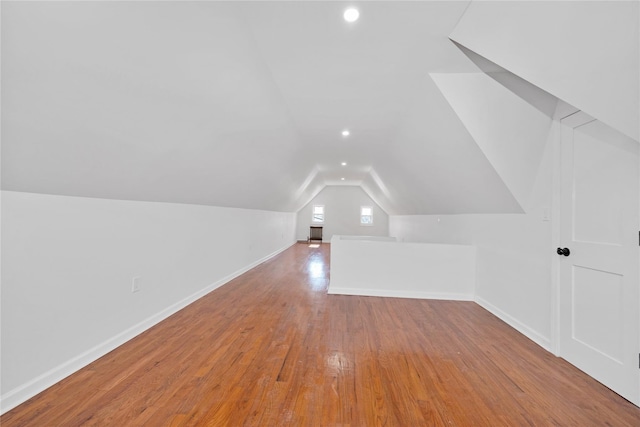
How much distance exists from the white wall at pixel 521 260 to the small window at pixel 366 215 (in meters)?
6.56

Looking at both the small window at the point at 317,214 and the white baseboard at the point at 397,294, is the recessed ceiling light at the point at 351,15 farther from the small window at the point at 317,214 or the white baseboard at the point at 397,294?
the small window at the point at 317,214

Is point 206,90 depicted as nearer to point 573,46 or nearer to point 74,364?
point 74,364

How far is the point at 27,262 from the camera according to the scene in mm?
1444

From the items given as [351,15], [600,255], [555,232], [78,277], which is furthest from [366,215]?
[78,277]

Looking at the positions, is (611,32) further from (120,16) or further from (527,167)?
(120,16)

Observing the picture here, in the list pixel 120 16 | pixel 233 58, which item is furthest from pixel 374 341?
pixel 120 16

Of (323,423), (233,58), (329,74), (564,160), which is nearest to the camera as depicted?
(323,423)

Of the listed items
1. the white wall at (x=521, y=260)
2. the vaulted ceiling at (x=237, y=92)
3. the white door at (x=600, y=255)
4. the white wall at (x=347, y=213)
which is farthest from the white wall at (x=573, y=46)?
the white wall at (x=347, y=213)

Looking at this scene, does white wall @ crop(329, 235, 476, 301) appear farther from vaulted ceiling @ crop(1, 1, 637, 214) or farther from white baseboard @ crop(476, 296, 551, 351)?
vaulted ceiling @ crop(1, 1, 637, 214)

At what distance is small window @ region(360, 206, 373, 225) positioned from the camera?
10.2 m

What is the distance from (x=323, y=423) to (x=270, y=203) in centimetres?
471

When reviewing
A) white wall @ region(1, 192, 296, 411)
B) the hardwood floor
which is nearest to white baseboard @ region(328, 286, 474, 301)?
the hardwood floor

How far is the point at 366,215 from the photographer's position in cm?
1024

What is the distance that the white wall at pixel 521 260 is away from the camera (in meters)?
2.19
